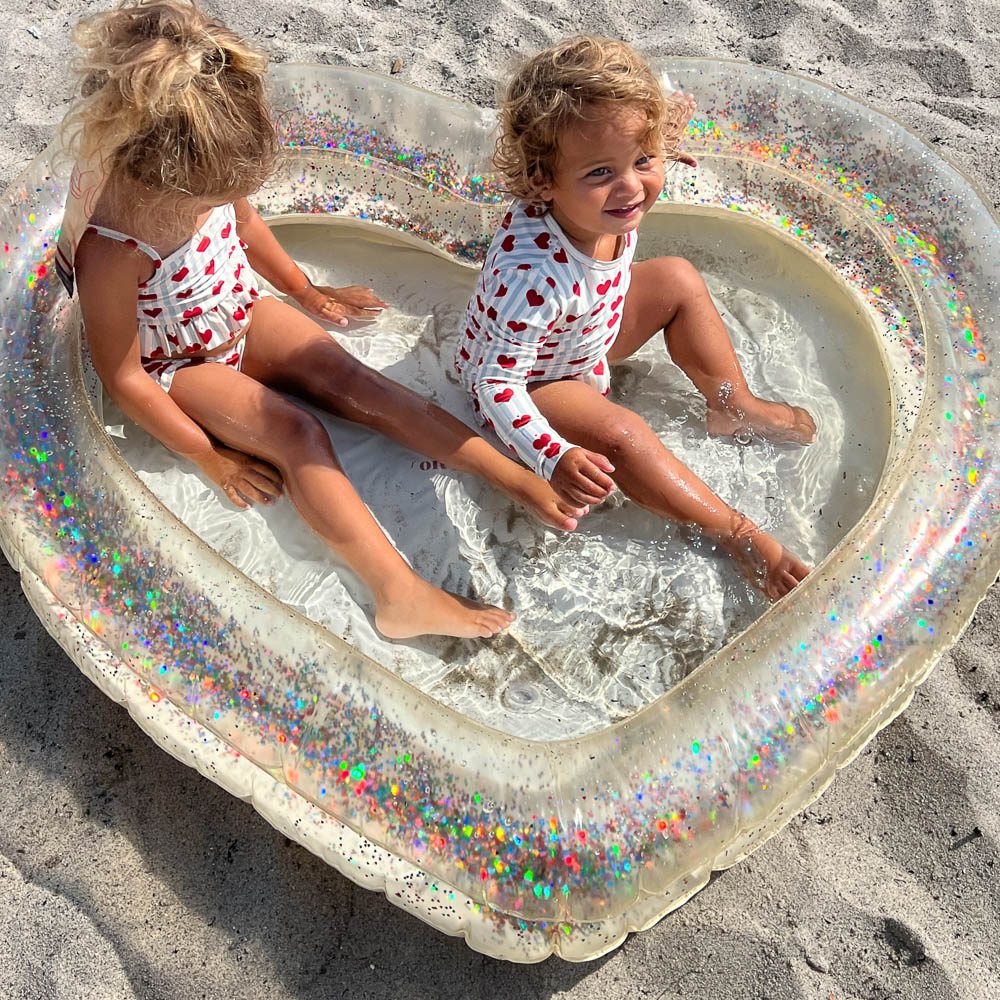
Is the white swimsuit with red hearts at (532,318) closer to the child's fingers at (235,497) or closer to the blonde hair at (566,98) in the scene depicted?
the blonde hair at (566,98)

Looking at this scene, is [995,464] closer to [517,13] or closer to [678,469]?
[678,469]

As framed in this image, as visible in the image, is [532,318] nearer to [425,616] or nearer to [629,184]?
[629,184]

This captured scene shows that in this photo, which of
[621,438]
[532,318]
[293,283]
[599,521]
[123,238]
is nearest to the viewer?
[123,238]

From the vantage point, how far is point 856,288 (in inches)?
84.7

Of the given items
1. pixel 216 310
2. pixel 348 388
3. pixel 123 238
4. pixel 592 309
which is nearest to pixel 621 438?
pixel 592 309

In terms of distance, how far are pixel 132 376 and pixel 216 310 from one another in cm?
22

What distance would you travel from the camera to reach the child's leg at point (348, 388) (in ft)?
6.57

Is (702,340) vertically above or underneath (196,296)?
above

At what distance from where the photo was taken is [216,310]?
1.93 metres

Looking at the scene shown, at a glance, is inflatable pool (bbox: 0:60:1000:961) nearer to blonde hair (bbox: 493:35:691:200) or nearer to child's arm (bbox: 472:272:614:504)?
child's arm (bbox: 472:272:614:504)

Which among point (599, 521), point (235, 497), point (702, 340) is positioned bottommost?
point (235, 497)

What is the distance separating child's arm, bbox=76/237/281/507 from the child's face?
2.50ft

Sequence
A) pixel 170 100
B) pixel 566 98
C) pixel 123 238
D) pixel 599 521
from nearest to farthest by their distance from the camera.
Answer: pixel 170 100
pixel 566 98
pixel 123 238
pixel 599 521

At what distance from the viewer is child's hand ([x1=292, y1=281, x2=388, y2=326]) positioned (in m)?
2.30
